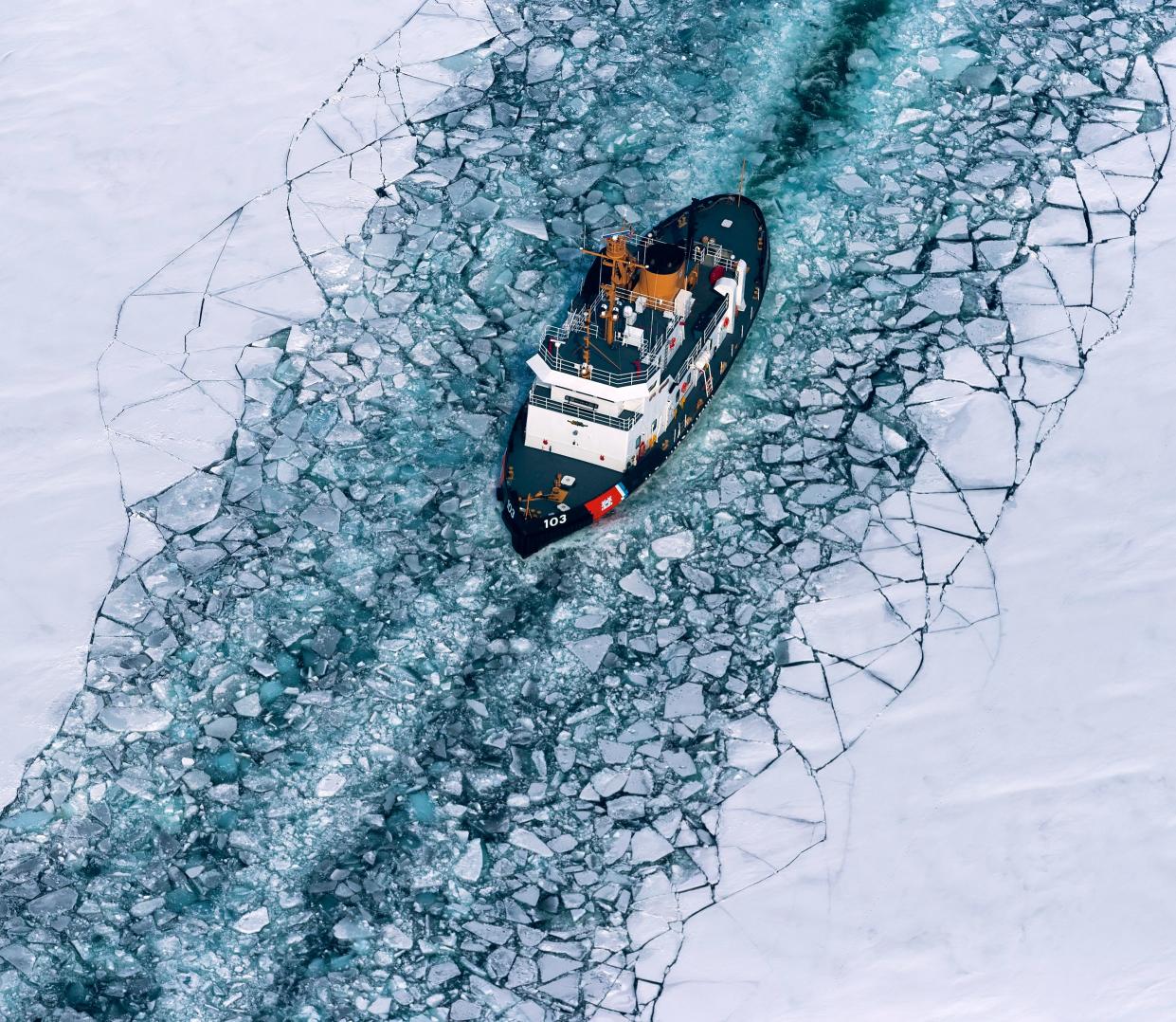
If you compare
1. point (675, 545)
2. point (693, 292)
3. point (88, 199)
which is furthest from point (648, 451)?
point (88, 199)

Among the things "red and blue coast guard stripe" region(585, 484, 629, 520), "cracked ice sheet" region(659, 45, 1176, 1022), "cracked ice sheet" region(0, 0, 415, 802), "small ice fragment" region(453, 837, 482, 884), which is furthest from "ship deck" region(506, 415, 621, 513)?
"cracked ice sheet" region(0, 0, 415, 802)

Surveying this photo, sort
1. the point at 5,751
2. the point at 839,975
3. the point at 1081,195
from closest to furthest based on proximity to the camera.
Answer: the point at 839,975
the point at 5,751
the point at 1081,195

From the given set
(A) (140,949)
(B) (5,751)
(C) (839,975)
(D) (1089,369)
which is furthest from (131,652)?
(D) (1089,369)

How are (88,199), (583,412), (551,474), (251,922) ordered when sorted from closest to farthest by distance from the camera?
1. (251,922)
2. (583,412)
3. (551,474)
4. (88,199)

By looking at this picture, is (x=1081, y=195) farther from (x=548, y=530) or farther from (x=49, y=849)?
(x=49, y=849)

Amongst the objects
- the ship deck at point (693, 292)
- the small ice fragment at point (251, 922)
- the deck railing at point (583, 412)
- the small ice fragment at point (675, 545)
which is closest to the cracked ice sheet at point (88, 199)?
the small ice fragment at point (251, 922)

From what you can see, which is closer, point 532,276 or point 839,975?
point 839,975

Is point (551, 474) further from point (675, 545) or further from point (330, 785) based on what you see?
point (330, 785)
